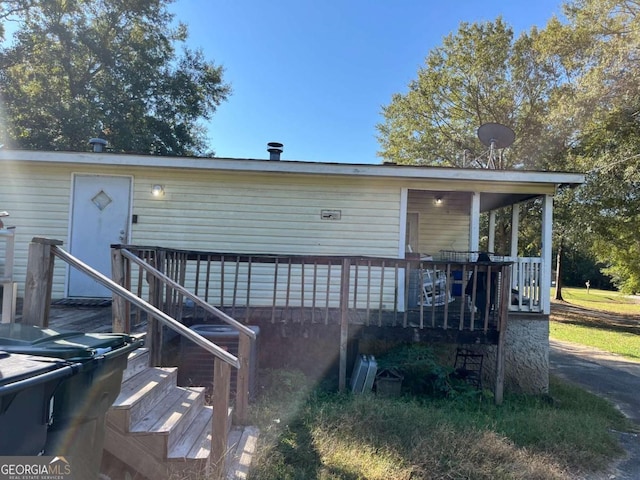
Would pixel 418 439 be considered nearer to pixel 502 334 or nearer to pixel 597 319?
pixel 502 334

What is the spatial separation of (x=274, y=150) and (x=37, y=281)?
15.9ft

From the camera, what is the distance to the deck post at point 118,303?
Result: 3.48 meters

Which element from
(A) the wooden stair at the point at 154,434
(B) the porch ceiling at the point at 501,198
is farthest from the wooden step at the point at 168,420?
(B) the porch ceiling at the point at 501,198

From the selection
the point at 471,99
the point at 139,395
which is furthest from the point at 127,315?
the point at 471,99

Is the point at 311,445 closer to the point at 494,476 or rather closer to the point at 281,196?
the point at 494,476

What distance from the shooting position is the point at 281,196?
6.62 meters

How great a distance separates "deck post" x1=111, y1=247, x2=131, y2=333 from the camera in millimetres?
3476

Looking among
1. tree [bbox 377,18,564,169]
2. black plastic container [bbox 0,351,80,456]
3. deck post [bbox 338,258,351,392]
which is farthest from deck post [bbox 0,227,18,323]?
tree [bbox 377,18,564,169]

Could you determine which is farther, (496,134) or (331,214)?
(496,134)

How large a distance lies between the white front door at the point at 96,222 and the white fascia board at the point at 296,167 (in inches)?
15.8

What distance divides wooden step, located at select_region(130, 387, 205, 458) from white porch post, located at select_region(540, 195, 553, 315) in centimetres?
508

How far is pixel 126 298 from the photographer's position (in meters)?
2.73

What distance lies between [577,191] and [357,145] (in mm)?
11393

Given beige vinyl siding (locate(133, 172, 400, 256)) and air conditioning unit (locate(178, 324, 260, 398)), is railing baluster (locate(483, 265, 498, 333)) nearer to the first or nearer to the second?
beige vinyl siding (locate(133, 172, 400, 256))
